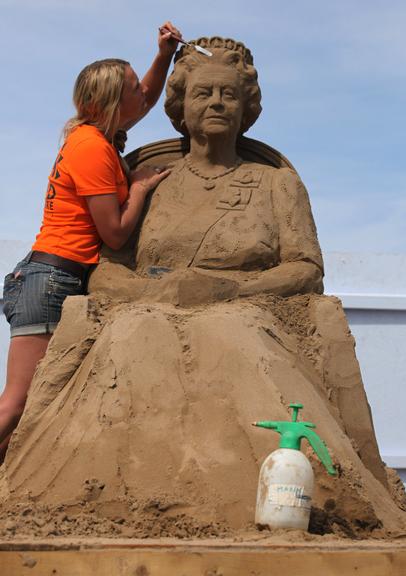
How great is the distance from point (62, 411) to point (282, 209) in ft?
4.85

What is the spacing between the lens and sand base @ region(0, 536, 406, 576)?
3.07m

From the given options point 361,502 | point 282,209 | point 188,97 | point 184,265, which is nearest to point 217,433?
point 361,502

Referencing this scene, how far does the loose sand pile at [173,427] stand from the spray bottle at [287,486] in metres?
0.21

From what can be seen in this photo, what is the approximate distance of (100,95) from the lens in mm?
5020

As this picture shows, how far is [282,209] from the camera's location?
16.7ft

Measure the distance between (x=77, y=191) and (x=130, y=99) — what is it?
1.71 ft

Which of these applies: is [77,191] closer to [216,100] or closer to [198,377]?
[216,100]

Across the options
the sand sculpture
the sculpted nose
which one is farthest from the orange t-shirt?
the sculpted nose

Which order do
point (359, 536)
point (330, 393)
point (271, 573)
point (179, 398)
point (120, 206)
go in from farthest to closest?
point (120, 206) < point (330, 393) < point (179, 398) < point (359, 536) < point (271, 573)

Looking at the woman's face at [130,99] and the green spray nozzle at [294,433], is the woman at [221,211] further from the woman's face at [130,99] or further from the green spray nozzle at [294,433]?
the green spray nozzle at [294,433]

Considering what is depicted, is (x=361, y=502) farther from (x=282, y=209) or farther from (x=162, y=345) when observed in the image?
(x=282, y=209)

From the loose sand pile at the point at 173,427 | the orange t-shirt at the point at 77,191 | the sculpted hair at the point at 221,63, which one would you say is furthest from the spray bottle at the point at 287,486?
the sculpted hair at the point at 221,63

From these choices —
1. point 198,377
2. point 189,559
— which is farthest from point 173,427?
point 189,559

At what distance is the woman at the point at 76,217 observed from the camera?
15.9 feet
